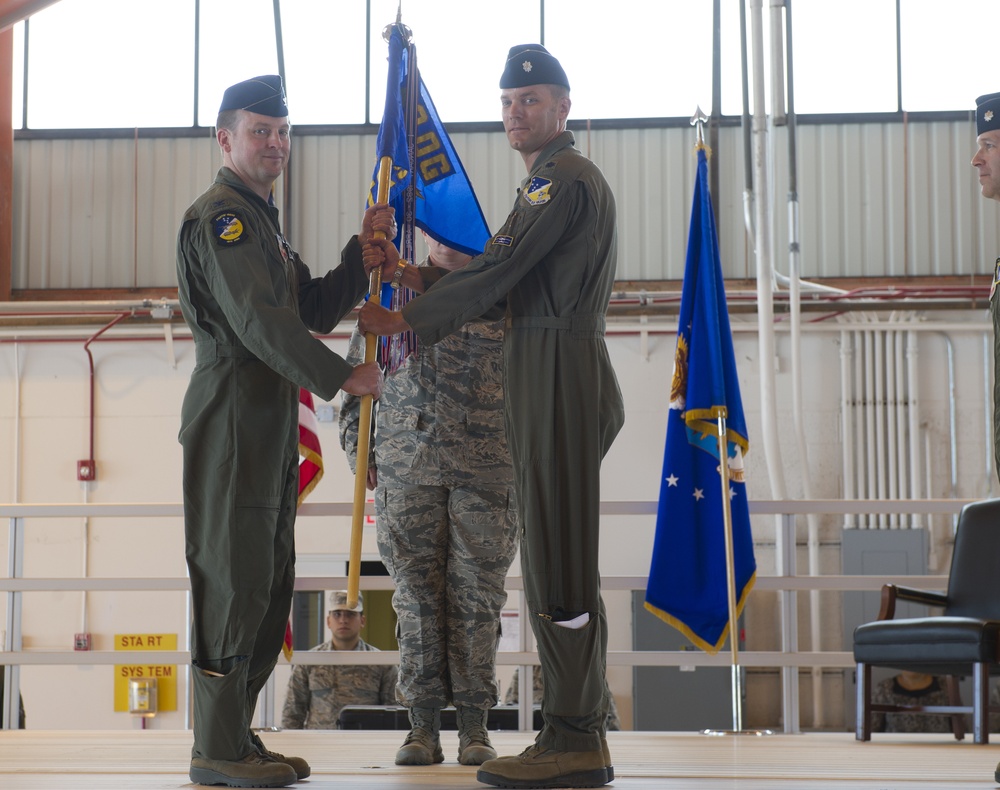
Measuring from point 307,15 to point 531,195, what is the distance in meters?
7.91

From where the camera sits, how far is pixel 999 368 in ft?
8.82

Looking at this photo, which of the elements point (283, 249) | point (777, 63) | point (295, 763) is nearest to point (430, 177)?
point (283, 249)

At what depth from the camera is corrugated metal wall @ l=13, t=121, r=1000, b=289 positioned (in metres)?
9.58

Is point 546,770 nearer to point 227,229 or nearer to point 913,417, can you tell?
point 227,229

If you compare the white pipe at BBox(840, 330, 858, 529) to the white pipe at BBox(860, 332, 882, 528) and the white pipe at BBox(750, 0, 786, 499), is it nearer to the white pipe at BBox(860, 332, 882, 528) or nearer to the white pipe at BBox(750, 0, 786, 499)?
the white pipe at BBox(860, 332, 882, 528)

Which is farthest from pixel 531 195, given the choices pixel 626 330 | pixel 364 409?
pixel 626 330

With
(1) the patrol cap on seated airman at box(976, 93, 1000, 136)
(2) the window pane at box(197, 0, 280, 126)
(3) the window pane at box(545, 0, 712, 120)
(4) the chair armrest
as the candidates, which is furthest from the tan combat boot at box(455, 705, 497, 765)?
(2) the window pane at box(197, 0, 280, 126)

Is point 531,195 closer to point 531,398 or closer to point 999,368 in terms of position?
point 531,398

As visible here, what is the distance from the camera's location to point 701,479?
493 centimetres

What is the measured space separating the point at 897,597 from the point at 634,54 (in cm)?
636

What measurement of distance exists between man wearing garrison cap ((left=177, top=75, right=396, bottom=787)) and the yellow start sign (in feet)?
22.6

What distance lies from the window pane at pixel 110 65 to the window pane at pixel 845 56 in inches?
204

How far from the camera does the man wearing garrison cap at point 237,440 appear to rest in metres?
2.53

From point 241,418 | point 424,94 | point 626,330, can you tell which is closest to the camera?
point 241,418
